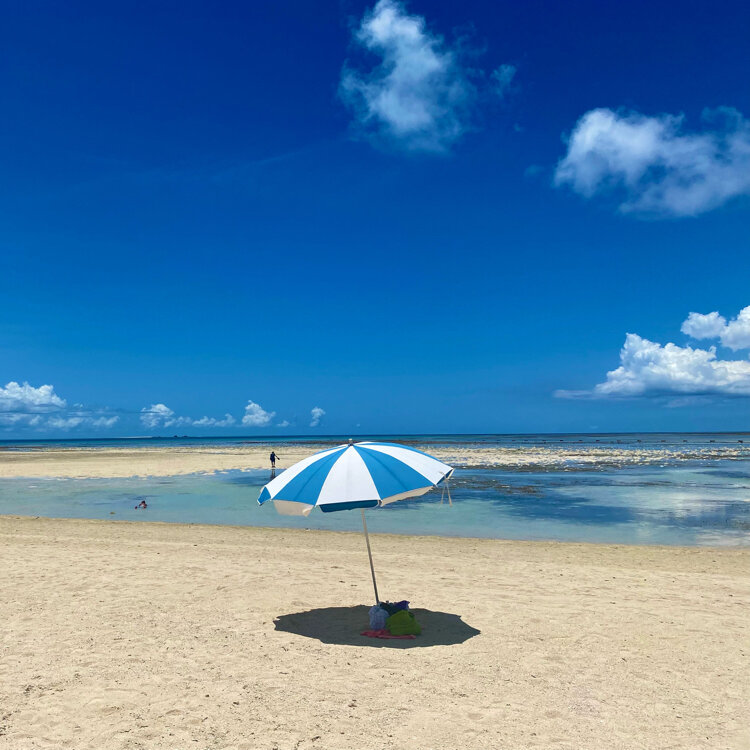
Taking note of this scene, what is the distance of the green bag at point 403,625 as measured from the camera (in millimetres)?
8141

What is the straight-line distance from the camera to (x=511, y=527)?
19219 millimetres

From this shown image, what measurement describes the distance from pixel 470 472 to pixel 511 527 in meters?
22.7

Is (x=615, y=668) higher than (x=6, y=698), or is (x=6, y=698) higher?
(x=6, y=698)

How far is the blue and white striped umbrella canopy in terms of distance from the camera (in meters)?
7.48

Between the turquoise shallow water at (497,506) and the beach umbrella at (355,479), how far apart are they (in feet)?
35.2

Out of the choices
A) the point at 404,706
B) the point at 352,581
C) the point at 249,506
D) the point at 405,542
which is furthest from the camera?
the point at 249,506

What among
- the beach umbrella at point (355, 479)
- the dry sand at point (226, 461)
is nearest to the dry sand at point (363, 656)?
the beach umbrella at point (355, 479)

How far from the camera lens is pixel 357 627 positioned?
341 inches

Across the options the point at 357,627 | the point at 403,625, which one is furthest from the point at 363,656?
the point at 357,627

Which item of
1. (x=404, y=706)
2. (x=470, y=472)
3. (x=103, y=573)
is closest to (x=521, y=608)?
(x=404, y=706)

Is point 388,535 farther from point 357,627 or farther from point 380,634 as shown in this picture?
point 380,634

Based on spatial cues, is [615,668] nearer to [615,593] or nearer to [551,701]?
[551,701]

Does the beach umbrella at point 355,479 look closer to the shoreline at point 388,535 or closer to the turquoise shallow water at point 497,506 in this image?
the shoreline at point 388,535

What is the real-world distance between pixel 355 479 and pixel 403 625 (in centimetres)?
232
